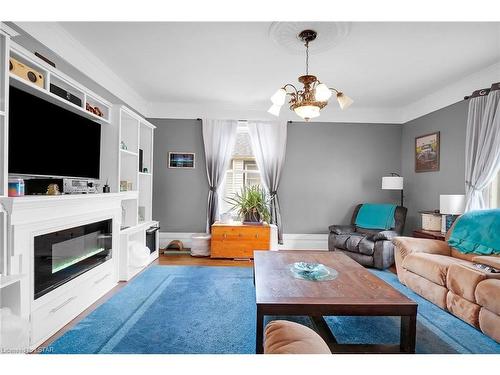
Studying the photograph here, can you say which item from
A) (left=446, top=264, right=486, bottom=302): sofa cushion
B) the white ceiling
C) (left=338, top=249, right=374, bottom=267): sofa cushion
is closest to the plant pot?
(left=338, top=249, right=374, bottom=267): sofa cushion

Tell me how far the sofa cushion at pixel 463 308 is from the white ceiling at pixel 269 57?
2.37 metres

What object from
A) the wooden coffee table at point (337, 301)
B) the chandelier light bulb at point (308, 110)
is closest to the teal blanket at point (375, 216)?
the wooden coffee table at point (337, 301)

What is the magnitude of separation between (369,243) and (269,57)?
2766mm

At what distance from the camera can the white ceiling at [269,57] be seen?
2.45 m

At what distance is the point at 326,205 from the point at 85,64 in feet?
13.5

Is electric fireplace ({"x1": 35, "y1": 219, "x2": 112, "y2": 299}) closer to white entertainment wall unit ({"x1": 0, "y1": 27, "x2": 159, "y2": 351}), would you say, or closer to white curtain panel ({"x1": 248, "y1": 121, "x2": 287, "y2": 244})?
white entertainment wall unit ({"x1": 0, "y1": 27, "x2": 159, "y2": 351})

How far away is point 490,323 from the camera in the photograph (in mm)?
2057

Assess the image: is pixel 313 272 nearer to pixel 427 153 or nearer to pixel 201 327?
pixel 201 327

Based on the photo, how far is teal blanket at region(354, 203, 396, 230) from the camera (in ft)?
13.8

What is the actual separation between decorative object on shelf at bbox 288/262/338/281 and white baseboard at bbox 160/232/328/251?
2601 mm

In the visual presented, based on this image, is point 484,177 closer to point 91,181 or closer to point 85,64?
point 91,181

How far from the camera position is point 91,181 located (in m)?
2.88
